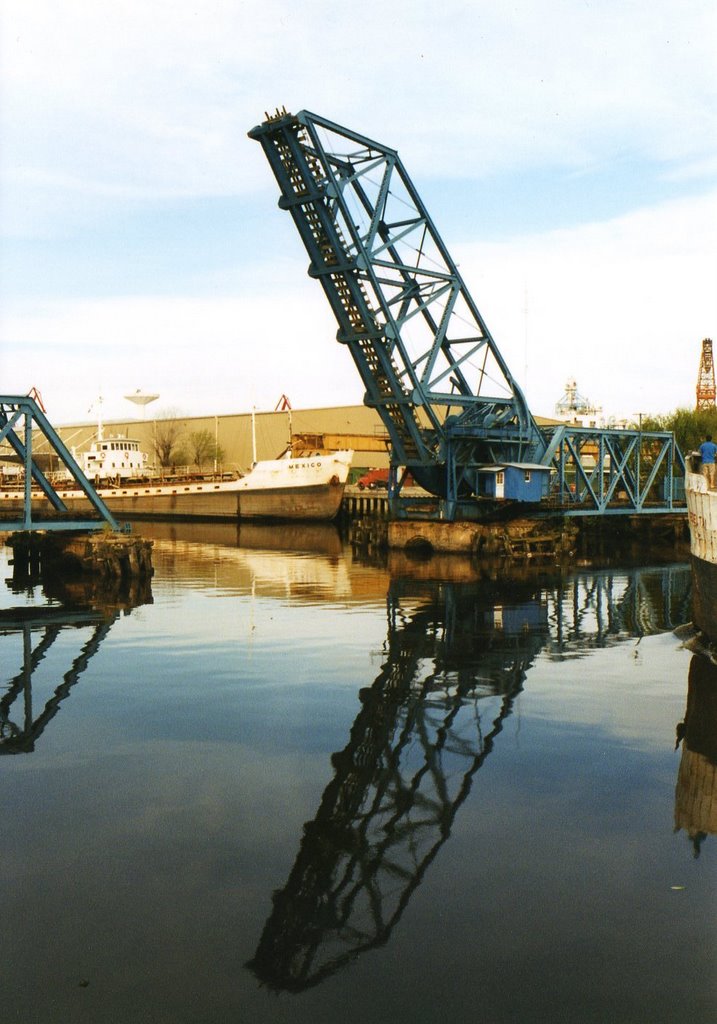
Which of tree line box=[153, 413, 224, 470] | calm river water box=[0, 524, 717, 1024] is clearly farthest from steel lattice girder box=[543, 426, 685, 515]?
tree line box=[153, 413, 224, 470]

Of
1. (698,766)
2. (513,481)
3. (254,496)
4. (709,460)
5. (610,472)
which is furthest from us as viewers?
(254,496)

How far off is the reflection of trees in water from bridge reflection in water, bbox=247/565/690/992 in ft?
8.05

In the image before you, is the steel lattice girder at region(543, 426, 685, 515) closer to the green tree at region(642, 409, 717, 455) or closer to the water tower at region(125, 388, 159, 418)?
the green tree at region(642, 409, 717, 455)

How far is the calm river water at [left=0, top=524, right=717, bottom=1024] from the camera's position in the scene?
681 centimetres

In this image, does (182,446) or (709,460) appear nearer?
(709,460)

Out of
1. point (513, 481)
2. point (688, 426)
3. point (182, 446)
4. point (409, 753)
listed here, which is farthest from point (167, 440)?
point (409, 753)

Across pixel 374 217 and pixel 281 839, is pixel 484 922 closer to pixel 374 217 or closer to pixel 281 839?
pixel 281 839

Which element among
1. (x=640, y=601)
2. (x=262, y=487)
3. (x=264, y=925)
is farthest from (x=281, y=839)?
(x=262, y=487)

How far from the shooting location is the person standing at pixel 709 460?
1848 cm

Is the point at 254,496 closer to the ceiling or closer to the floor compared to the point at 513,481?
closer to the floor

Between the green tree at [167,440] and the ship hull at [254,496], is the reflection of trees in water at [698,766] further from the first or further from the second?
the green tree at [167,440]

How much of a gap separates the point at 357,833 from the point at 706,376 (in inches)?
4273

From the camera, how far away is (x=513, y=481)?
41.3 meters

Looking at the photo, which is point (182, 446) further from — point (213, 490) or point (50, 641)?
point (50, 641)
